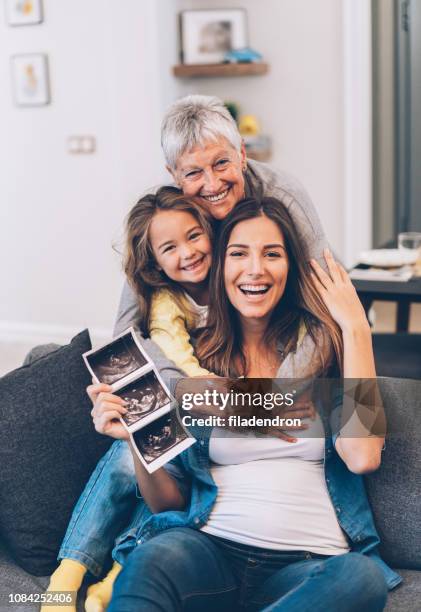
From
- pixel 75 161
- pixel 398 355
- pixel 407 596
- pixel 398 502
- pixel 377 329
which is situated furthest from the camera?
pixel 377 329

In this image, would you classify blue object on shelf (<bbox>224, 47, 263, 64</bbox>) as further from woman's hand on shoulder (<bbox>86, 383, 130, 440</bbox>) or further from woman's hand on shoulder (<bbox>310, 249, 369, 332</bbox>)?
woman's hand on shoulder (<bbox>86, 383, 130, 440</bbox>)

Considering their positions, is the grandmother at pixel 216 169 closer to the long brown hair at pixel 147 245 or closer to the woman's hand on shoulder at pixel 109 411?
the long brown hair at pixel 147 245

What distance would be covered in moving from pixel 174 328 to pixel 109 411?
186 millimetres

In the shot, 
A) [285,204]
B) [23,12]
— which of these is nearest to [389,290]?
[285,204]

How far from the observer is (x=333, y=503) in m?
1.38

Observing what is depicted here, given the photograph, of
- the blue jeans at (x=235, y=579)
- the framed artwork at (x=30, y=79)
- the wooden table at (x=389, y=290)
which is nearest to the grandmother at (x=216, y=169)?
the blue jeans at (x=235, y=579)

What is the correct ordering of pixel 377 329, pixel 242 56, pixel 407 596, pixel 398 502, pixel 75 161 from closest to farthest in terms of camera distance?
pixel 407 596, pixel 398 502, pixel 242 56, pixel 75 161, pixel 377 329

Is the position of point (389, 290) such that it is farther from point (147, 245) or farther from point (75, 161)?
point (75, 161)

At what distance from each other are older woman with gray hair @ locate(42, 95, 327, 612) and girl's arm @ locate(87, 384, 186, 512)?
0.10m

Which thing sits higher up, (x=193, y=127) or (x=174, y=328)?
(x=193, y=127)

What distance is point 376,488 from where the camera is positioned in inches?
60.2

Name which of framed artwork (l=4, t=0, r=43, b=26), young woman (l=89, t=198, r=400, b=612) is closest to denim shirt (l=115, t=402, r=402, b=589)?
young woman (l=89, t=198, r=400, b=612)

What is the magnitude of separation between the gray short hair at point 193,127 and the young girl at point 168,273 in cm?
8

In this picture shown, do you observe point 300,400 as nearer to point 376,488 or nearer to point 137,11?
point 376,488
